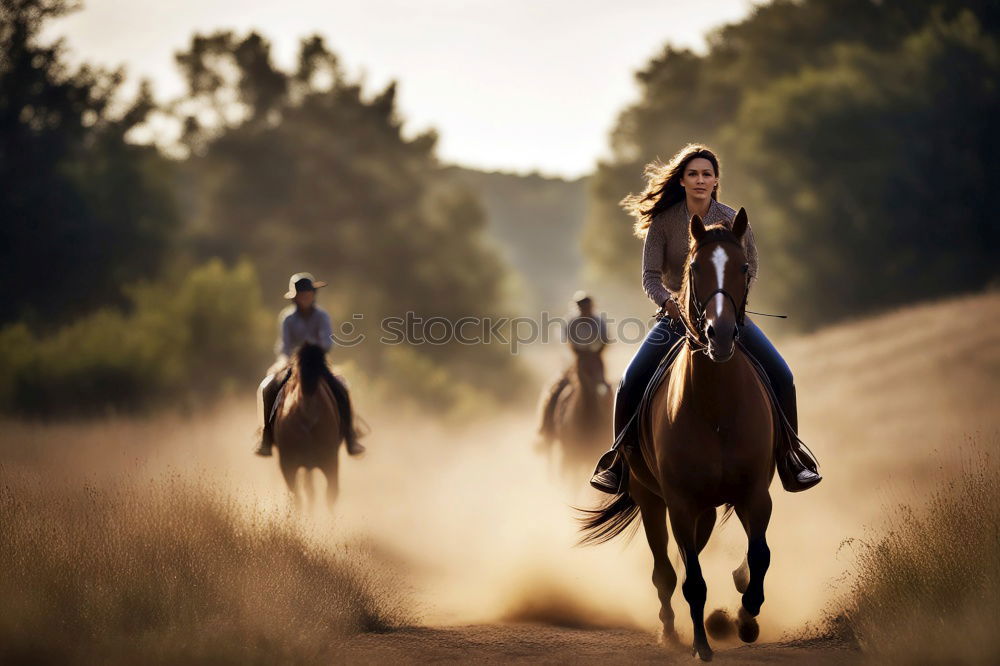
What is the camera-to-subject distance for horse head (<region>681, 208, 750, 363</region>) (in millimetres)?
5961

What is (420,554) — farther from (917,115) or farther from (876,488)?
(917,115)

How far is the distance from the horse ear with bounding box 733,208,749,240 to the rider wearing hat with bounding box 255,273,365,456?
7.06 meters

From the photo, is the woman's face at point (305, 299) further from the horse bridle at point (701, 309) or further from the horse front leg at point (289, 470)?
the horse bridle at point (701, 309)

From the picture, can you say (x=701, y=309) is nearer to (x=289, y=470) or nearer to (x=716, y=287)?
(x=716, y=287)

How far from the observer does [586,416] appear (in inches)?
537

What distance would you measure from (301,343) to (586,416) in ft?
12.9

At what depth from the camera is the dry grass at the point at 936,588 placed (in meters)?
6.26

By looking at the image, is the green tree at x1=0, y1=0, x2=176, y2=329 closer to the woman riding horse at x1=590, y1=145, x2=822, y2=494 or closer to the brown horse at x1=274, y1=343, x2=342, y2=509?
the brown horse at x1=274, y1=343, x2=342, y2=509

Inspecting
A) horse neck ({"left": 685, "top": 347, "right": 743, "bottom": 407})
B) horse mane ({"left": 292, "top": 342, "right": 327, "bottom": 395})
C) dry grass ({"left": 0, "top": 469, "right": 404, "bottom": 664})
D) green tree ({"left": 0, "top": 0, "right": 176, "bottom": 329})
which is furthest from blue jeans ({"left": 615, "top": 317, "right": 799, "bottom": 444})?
green tree ({"left": 0, "top": 0, "right": 176, "bottom": 329})

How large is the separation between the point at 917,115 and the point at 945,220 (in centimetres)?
388

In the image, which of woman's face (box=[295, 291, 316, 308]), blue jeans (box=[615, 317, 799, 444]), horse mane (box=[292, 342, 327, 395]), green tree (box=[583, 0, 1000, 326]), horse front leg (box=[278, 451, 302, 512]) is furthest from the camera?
green tree (box=[583, 0, 1000, 326])

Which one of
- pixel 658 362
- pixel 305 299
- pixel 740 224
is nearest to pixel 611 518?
pixel 658 362

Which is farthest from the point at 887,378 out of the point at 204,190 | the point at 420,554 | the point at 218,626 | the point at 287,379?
the point at 204,190

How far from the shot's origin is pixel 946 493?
8.28 metres
